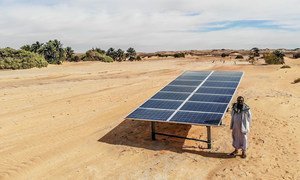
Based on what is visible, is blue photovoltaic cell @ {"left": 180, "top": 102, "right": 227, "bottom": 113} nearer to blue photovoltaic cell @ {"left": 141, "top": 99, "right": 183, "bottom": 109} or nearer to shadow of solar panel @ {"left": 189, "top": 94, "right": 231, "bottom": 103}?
blue photovoltaic cell @ {"left": 141, "top": 99, "right": 183, "bottom": 109}

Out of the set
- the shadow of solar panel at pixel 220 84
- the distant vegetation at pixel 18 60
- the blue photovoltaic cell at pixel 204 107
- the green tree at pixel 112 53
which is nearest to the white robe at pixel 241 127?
the blue photovoltaic cell at pixel 204 107

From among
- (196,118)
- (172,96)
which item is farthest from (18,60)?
(196,118)

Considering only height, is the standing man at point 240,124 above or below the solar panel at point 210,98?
below

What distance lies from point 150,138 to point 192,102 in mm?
2279

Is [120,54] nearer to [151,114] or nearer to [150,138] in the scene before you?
[150,138]

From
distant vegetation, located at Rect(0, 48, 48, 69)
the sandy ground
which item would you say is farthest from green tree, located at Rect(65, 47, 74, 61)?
the sandy ground

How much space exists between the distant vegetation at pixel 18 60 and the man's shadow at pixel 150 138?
40963mm

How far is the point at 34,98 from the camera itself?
24.1 m

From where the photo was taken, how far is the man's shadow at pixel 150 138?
1280 centimetres

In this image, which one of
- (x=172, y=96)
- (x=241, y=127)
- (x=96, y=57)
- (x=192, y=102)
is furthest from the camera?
(x=96, y=57)

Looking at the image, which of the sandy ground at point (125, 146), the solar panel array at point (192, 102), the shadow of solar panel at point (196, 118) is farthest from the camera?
the solar panel array at point (192, 102)

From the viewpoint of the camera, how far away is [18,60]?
177 ft

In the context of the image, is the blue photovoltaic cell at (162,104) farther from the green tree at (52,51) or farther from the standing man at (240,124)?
the green tree at (52,51)

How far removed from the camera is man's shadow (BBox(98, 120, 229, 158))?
12.8 meters
